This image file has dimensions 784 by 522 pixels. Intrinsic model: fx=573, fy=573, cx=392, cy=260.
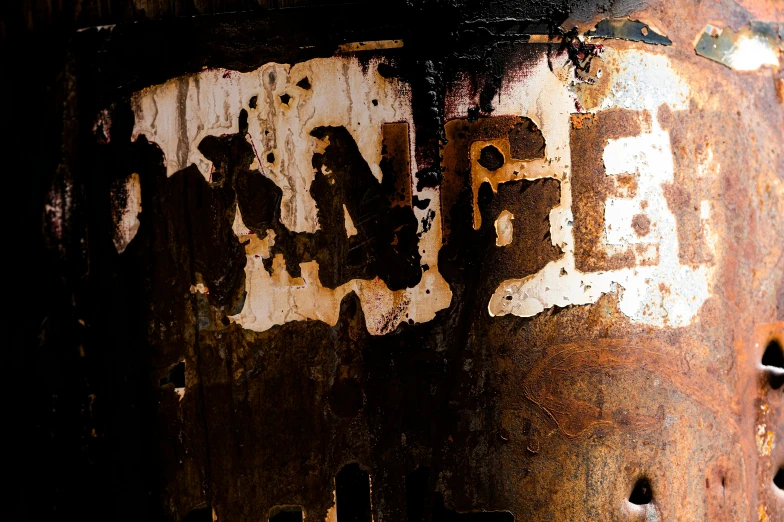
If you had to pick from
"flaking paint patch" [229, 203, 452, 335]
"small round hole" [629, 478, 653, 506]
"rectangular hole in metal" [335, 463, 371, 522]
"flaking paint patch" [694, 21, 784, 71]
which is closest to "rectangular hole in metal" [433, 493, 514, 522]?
"rectangular hole in metal" [335, 463, 371, 522]

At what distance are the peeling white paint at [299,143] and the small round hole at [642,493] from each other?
55 cm

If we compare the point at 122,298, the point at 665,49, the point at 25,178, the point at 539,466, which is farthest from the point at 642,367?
the point at 25,178

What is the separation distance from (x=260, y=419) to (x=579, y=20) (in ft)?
3.46

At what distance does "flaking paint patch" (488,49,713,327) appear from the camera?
1.18 m

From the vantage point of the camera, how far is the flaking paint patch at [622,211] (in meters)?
1.18

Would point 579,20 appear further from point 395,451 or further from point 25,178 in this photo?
point 25,178

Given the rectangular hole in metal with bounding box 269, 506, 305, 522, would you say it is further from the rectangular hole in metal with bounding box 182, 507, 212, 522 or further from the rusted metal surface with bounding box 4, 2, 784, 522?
the rectangular hole in metal with bounding box 182, 507, 212, 522

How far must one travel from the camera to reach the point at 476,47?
117 cm

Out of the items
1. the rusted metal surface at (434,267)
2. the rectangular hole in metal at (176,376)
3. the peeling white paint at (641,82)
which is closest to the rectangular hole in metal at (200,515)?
the rusted metal surface at (434,267)

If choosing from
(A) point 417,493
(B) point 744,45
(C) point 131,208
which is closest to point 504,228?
(A) point 417,493

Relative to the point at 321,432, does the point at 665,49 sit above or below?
above

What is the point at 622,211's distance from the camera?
3.88 ft

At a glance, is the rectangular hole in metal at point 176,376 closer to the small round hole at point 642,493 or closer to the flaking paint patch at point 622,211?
the flaking paint patch at point 622,211

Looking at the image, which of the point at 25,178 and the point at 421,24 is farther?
the point at 25,178
